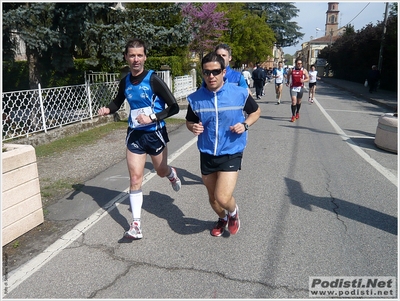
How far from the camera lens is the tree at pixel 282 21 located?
5812cm

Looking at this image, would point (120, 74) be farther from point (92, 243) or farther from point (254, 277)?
point (254, 277)

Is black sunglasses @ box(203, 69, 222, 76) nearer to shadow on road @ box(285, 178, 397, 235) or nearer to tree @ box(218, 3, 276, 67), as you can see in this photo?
shadow on road @ box(285, 178, 397, 235)

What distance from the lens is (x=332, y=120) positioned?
1189 cm

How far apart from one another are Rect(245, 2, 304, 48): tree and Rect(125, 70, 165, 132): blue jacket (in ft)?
189

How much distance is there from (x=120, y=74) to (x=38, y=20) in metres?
4.60

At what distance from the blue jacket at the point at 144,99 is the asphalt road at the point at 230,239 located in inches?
46.2

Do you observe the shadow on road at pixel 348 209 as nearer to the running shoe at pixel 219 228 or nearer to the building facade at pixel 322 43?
the running shoe at pixel 219 228

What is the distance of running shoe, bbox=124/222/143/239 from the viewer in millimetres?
3662

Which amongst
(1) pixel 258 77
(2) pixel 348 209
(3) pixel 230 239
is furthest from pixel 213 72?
(1) pixel 258 77

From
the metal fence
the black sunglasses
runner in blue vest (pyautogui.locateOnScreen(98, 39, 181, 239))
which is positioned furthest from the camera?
the metal fence

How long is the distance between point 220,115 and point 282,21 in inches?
2430

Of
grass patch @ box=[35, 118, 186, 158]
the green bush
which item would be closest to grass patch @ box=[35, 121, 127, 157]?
grass patch @ box=[35, 118, 186, 158]

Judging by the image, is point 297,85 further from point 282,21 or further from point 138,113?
point 282,21

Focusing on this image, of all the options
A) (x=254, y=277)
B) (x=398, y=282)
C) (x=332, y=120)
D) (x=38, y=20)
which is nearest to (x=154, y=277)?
(x=254, y=277)
